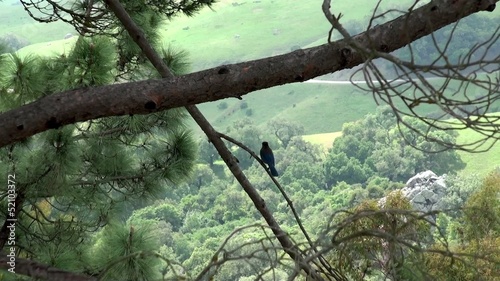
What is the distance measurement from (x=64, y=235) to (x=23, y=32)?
24390mm

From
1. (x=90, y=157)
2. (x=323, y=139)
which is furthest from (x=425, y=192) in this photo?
(x=323, y=139)

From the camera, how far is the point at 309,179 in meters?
15.2

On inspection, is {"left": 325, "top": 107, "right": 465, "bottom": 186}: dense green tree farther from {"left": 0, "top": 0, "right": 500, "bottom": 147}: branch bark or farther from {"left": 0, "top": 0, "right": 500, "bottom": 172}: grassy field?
{"left": 0, "top": 0, "right": 500, "bottom": 147}: branch bark

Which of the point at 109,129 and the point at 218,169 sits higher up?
the point at 109,129

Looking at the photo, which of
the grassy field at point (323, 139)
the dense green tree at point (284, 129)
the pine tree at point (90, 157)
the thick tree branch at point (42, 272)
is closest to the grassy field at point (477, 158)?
the grassy field at point (323, 139)

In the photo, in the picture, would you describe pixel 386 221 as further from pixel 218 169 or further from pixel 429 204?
pixel 218 169

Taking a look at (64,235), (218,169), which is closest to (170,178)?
(64,235)

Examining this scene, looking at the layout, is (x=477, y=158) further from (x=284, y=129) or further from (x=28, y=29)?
(x=28, y=29)

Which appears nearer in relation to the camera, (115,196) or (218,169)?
(115,196)

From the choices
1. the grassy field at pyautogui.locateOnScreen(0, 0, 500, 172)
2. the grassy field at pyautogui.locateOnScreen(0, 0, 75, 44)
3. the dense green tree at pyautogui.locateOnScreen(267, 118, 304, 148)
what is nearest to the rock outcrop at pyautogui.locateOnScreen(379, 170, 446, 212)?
the grassy field at pyautogui.locateOnScreen(0, 0, 500, 172)

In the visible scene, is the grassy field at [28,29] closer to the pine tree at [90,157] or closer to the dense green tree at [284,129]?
the dense green tree at [284,129]

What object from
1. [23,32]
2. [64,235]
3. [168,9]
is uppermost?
[23,32]

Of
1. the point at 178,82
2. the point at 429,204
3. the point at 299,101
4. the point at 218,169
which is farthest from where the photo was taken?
the point at 299,101

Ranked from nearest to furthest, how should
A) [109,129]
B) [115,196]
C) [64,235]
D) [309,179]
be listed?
[64,235], [109,129], [115,196], [309,179]
